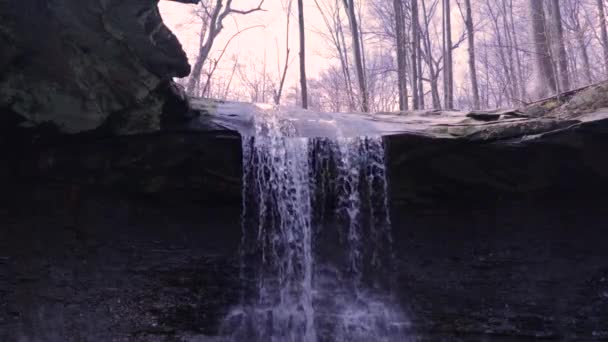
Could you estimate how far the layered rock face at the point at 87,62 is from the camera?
530 cm

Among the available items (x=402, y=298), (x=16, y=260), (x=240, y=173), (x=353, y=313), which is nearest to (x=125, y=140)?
(x=240, y=173)

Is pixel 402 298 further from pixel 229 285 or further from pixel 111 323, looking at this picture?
pixel 111 323

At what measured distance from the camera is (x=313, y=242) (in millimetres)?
7238

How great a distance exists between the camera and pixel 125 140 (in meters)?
6.39

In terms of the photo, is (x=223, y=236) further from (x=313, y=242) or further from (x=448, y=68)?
(x=448, y=68)

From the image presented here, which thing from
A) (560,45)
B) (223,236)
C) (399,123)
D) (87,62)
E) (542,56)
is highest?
(560,45)

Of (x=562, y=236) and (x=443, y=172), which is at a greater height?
(x=443, y=172)

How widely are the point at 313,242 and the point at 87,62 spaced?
357 cm

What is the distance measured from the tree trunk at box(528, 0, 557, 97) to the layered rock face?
8537 millimetres

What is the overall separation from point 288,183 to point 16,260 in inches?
136

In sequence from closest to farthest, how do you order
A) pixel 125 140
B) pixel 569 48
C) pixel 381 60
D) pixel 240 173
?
pixel 125 140 < pixel 240 173 < pixel 569 48 < pixel 381 60

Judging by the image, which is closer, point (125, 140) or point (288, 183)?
point (125, 140)

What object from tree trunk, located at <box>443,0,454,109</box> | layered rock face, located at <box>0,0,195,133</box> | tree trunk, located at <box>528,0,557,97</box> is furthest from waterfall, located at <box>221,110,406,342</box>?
tree trunk, located at <box>443,0,454,109</box>

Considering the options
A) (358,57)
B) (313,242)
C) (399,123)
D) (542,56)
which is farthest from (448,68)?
(313,242)
